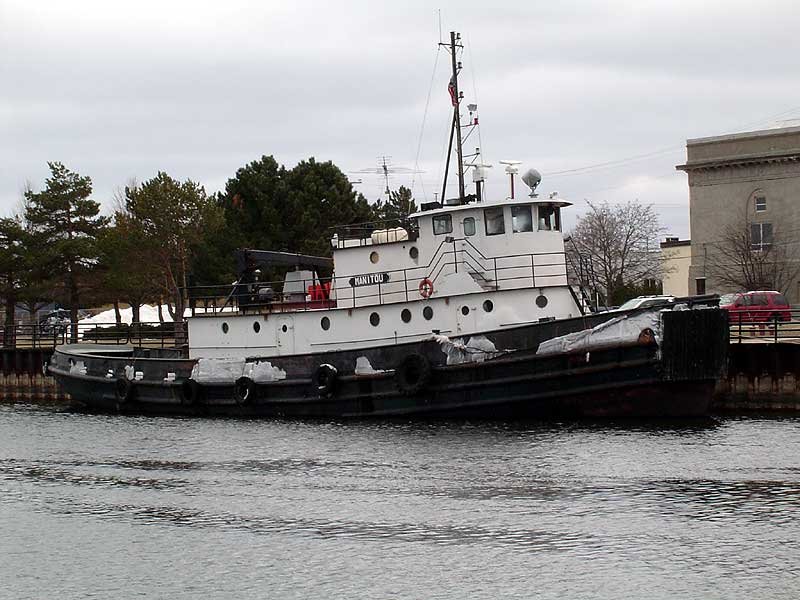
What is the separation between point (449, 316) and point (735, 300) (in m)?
15.4

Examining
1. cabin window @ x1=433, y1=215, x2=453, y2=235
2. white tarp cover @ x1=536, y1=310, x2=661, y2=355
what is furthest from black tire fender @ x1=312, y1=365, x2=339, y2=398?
white tarp cover @ x1=536, y1=310, x2=661, y2=355

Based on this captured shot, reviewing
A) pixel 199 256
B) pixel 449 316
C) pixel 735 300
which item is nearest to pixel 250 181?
pixel 199 256

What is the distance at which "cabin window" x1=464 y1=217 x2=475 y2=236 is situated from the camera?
23.7m

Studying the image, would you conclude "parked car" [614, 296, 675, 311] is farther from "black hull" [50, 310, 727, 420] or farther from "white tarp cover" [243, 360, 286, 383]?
"white tarp cover" [243, 360, 286, 383]

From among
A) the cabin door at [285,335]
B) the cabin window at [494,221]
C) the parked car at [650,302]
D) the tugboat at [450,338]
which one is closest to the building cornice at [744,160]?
the parked car at [650,302]

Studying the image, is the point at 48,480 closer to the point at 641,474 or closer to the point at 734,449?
the point at 641,474

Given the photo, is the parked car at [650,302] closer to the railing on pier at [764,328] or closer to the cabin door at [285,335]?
the railing on pier at [764,328]

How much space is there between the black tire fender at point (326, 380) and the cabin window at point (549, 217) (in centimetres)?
521

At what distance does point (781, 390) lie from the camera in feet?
80.5

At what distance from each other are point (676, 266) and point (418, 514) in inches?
1887

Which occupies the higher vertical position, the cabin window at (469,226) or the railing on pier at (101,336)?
the cabin window at (469,226)

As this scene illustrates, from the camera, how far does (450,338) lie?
2227 centimetres

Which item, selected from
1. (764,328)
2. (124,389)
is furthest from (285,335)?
(764,328)

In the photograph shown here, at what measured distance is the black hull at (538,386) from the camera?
21.1m
